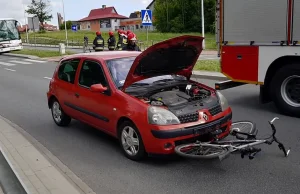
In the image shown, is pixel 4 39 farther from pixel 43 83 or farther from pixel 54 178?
pixel 54 178

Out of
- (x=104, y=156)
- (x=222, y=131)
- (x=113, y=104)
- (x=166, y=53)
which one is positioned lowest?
(x=104, y=156)

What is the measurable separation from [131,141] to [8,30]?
29.5 m

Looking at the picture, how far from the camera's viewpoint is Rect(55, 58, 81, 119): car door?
6359mm

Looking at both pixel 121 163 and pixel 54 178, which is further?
pixel 121 163

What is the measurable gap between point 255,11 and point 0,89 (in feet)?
32.0

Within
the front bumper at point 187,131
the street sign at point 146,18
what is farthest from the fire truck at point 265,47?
the street sign at point 146,18

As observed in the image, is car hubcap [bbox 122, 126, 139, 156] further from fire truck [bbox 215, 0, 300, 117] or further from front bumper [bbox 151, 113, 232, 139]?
fire truck [bbox 215, 0, 300, 117]

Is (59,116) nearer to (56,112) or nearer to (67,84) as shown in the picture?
(56,112)

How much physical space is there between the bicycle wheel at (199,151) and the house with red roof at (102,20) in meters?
106

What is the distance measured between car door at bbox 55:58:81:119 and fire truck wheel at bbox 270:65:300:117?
398 centimetres

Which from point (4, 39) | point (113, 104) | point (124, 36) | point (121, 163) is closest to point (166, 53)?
point (113, 104)

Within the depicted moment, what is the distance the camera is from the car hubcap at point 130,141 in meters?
4.94

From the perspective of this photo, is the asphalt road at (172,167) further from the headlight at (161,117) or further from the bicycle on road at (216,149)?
the headlight at (161,117)

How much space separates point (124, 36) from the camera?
1457cm
